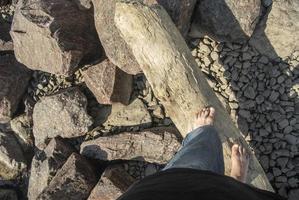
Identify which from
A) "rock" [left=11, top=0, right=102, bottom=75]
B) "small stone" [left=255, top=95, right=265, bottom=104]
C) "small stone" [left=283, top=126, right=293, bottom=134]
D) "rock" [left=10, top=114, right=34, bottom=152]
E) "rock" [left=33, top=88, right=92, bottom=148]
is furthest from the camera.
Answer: "rock" [left=10, top=114, right=34, bottom=152]

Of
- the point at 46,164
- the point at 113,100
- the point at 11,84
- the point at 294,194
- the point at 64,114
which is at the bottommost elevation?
the point at 46,164

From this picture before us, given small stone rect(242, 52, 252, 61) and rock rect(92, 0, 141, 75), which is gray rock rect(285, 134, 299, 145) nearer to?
small stone rect(242, 52, 252, 61)

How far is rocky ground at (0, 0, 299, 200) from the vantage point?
12.2 ft

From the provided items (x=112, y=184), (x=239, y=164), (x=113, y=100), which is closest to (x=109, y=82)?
(x=113, y=100)

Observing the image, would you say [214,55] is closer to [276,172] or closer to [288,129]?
[288,129]

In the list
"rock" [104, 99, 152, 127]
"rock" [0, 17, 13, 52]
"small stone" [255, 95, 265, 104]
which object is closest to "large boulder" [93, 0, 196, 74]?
"rock" [104, 99, 152, 127]

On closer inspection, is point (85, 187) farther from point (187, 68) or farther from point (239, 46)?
point (239, 46)

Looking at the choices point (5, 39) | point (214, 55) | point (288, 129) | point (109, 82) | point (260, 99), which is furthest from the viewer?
point (5, 39)

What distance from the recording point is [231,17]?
382 centimetres

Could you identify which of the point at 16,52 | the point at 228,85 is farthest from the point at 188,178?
the point at 16,52

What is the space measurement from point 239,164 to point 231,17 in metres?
1.25

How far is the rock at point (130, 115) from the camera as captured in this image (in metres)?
4.17

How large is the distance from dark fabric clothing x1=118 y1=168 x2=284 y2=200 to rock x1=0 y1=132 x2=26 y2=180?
8.99 ft

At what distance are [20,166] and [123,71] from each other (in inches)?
59.6
